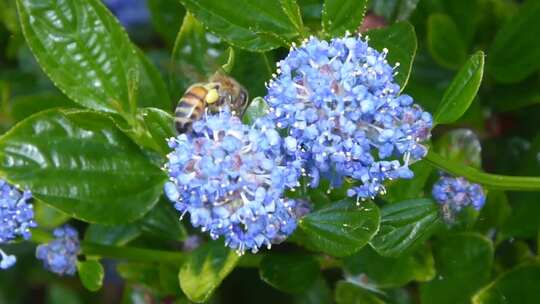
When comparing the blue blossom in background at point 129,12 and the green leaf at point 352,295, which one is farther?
the blue blossom in background at point 129,12

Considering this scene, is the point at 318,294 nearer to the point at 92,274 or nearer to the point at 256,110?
the point at 92,274

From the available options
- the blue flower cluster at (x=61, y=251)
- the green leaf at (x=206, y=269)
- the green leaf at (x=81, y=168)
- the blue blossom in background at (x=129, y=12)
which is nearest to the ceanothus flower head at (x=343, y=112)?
the green leaf at (x=206, y=269)

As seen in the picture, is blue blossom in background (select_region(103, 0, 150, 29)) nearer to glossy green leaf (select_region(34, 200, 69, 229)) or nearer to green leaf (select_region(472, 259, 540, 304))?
glossy green leaf (select_region(34, 200, 69, 229))

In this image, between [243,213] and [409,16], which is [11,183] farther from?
[409,16]

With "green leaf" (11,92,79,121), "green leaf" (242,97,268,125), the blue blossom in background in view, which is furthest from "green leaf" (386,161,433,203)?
the blue blossom in background

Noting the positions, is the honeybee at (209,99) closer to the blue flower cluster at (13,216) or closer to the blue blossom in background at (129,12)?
the blue flower cluster at (13,216)

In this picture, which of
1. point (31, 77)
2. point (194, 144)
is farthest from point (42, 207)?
point (194, 144)
